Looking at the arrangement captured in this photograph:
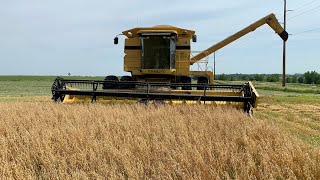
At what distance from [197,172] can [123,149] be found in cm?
106

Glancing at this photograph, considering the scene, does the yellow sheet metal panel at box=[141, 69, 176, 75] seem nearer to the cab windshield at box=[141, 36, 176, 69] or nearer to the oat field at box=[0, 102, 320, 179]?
the cab windshield at box=[141, 36, 176, 69]

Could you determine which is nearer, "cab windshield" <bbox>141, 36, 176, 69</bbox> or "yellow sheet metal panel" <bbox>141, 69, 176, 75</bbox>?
"yellow sheet metal panel" <bbox>141, 69, 176, 75</bbox>

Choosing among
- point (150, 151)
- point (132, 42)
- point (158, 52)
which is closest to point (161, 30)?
point (158, 52)

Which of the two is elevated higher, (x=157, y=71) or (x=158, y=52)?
(x=158, y=52)

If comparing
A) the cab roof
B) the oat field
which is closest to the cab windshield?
the cab roof

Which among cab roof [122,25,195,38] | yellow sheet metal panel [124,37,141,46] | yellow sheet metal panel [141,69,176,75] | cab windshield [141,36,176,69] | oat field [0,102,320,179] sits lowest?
oat field [0,102,320,179]

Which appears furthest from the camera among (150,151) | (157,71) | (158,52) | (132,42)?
(132,42)

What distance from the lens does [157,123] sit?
5.87 metres

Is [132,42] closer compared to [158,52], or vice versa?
[158,52]

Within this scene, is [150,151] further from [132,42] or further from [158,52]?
[132,42]

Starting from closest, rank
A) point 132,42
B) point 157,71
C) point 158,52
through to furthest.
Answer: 1. point 157,71
2. point 158,52
3. point 132,42

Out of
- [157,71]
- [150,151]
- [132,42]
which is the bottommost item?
[150,151]

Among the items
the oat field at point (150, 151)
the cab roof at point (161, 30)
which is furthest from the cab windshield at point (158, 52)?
the oat field at point (150, 151)

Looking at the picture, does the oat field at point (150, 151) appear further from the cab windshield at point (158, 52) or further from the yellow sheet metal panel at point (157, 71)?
the cab windshield at point (158, 52)
